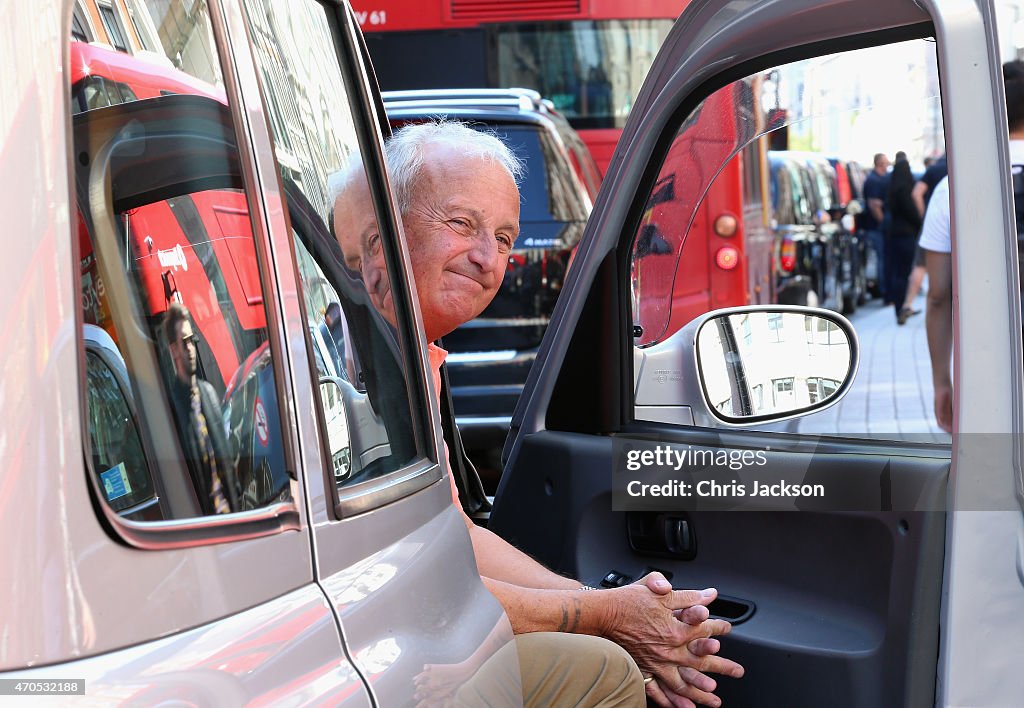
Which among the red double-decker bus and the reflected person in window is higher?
the red double-decker bus

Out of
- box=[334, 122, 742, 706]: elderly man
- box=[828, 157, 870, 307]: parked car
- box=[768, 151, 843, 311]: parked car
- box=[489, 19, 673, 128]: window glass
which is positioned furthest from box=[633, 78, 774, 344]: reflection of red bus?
box=[828, 157, 870, 307]: parked car

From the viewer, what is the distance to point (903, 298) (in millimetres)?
14117

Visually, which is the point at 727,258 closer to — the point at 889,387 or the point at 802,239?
the point at 889,387

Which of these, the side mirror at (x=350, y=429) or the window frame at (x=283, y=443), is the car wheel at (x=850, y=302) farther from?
the window frame at (x=283, y=443)

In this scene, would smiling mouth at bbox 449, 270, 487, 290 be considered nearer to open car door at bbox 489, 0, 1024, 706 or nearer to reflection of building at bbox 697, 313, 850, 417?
open car door at bbox 489, 0, 1024, 706

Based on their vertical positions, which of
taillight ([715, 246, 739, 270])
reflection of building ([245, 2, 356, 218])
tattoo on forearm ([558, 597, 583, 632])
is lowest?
tattoo on forearm ([558, 597, 583, 632])

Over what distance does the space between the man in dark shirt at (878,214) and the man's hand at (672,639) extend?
44.1 ft

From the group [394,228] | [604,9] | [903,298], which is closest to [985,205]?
[394,228]

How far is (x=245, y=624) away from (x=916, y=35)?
1611 mm

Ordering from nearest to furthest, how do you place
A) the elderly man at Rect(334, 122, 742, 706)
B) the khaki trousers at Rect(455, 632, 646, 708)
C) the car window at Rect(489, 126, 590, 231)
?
the khaki trousers at Rect(455, 632, 646, 708) → the elderly man at Rect(334, 122, 742, 706) → the car window at Rect(489, 126, 590, 231)

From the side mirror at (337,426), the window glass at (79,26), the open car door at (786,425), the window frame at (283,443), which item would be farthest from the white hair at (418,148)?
the window glass at (79,26)

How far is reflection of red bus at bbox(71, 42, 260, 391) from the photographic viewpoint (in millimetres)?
1083

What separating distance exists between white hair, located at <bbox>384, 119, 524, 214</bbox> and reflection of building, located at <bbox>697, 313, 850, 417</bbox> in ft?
2.48

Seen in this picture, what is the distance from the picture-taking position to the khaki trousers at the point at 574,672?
1800mm
